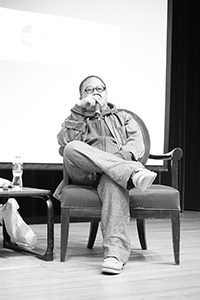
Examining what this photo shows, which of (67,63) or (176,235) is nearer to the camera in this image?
(176,235)

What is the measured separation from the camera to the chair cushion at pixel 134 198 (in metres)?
2.49

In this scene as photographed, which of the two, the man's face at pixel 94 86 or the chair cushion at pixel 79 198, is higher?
the man's face at pixel 94 86

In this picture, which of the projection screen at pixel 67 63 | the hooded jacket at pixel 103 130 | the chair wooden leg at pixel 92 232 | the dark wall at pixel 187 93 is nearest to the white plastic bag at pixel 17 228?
the chair wooden leg at pixel 92 232

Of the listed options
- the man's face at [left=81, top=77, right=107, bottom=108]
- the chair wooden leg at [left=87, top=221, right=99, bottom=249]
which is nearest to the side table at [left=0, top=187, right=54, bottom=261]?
the chair wooden leg at [left=87, top=221, right=99, bottom=249]

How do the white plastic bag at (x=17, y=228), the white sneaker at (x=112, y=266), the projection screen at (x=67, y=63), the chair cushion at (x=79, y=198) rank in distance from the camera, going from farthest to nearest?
the projection screen at (x=67, y=63) → the white plastic bag at (x=17, y=228) → the chair cushion at (x=79, y=198) → the white sneaker at (x=112, y=266)

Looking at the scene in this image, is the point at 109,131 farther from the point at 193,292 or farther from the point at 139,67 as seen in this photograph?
the point at 139,67

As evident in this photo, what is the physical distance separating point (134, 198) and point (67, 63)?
186 centimetres

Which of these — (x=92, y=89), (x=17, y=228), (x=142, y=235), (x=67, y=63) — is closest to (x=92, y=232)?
(x=142, y=235)

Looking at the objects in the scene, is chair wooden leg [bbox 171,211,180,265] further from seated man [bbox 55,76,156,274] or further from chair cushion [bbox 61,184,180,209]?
seated man [bbox 55,76,156,274]

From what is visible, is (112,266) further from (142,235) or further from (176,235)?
(142,235)

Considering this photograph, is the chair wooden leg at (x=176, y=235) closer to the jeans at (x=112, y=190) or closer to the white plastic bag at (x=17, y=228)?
the jeans at (x=112, y=190)

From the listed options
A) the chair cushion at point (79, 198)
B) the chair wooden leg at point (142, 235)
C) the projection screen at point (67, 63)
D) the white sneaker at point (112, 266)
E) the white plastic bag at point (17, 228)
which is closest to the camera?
the white sneaker at point (112, 266)

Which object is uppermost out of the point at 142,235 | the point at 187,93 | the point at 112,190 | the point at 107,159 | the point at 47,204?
the point at 187,93

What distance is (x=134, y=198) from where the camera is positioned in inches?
99.2
